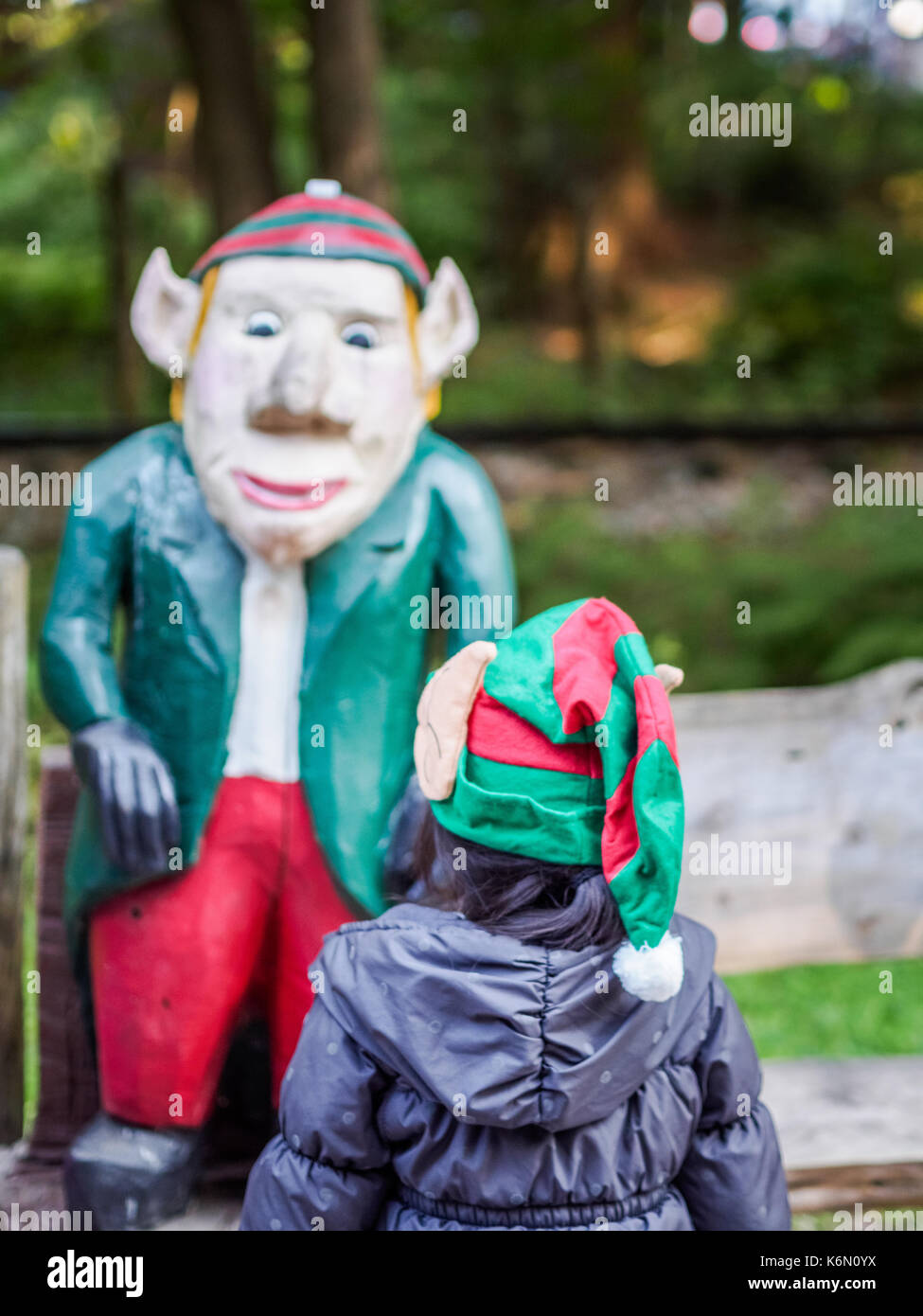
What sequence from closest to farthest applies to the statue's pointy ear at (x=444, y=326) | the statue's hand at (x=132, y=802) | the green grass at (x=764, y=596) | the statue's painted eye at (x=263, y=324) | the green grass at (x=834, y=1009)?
the statue's hand at (x=132, y=802) → the statue's painted eye at (x=263, y=324) → the statue's pointy ear at (x=444, y=326) → the green grass at (x=834, y=1009) → the green grass at (x=764, y=596)

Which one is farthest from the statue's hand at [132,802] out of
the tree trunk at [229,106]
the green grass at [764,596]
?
the tree trunk at [229,106]

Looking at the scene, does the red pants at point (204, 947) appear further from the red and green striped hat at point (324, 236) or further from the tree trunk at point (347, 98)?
the tree trunk at point (347, 98)

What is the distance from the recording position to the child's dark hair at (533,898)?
5.18 feet

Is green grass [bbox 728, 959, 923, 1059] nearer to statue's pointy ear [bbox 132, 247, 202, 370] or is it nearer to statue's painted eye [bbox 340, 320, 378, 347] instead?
statue's painted eye [bbox 340, 320, 378, 347]

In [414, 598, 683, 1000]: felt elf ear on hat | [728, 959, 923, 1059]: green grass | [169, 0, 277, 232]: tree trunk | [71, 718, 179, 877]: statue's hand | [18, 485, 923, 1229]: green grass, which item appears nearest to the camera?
[414, 598, 683, 1000]: felt elf ear on hat

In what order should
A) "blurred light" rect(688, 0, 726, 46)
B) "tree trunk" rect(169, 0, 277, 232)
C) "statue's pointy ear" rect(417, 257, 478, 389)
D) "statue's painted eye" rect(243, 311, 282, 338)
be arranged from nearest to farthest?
"statue's painted eye" rect(243, 311, 282, 338) < "statue's pointy ear" rect(417, 257, 478, 389) < "tree trunk" rect(169, 0, 277, 232) < "blurred light" rect(688, 0, 726, 46)

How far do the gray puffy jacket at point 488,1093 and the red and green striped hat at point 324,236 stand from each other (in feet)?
3.86

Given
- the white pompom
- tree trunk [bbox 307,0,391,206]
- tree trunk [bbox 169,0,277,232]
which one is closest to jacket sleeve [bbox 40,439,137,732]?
the white pompom

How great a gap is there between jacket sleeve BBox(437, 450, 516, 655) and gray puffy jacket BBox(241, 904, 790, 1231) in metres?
0.78

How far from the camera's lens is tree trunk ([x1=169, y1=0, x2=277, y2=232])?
5.68 meters

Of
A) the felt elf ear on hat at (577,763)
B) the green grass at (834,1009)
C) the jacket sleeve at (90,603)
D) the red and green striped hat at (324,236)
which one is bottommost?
the green grass at (834,1009)

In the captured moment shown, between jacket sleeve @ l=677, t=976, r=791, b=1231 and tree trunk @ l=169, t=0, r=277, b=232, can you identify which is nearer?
jacket sleeve @ l=677, t=976, r=791, b=1231
